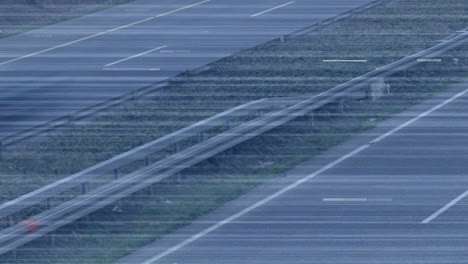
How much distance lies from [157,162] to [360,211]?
22.5 inches

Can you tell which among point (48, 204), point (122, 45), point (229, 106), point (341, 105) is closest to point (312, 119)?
point (341, 105)

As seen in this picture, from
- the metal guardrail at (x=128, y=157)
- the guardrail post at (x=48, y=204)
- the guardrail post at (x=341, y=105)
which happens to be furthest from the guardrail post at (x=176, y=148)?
the guardrail post at (x=341, y=105)

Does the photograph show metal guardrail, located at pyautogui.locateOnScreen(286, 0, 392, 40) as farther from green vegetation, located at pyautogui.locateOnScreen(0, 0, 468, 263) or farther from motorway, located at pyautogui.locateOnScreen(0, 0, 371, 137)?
motorway, located at pyautogui.locateOnScreen(0, 0, 371, 137)

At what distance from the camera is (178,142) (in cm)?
204

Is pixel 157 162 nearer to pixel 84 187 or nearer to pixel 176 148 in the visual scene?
pixel 176 148

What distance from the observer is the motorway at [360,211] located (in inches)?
73.0

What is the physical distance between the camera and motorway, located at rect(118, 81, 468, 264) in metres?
1.85

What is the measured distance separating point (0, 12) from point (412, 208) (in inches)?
62.8

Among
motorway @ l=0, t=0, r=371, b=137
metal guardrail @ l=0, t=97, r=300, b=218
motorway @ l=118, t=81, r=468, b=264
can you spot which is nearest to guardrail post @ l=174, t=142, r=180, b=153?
metal guardrail @ l=0, t=97, r=300, b=218

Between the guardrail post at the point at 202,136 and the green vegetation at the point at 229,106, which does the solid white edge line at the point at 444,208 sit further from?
the guardrail post at the point at 202,136

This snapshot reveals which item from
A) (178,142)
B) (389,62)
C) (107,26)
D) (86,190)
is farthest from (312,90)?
(107,26)

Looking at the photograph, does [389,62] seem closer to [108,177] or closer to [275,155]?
[275,155]

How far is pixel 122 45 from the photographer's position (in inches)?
157

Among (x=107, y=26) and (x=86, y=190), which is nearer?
(x=86, y=190)
